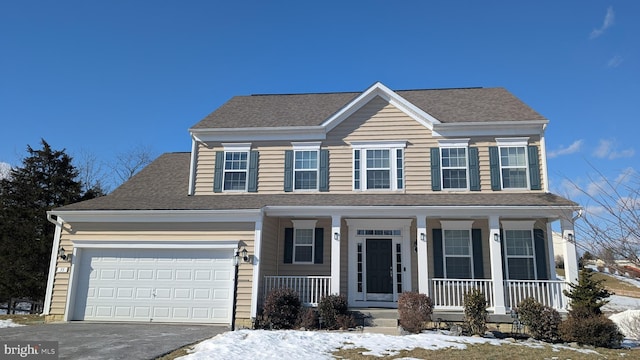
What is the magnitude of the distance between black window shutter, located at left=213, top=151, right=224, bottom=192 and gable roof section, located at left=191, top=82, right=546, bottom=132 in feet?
3.38

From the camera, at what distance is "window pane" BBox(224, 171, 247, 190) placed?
14391 mm

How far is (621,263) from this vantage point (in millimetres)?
6953

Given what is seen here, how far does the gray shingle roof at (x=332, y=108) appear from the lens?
14.2 meters

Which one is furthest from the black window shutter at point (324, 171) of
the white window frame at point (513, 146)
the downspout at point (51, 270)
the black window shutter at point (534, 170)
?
the downspout at point (51, 270)

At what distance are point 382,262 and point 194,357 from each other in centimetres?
732

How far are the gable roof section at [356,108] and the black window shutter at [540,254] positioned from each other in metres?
3.63

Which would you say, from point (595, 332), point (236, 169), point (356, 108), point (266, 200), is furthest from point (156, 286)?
point (595, 332)

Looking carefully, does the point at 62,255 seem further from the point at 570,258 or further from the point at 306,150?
the point at 570,258

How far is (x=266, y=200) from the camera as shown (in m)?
13.4

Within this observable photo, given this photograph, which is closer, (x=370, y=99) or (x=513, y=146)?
(x=513, y=146)

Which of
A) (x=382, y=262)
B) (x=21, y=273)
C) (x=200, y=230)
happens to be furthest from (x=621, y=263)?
(x=21, y=273)

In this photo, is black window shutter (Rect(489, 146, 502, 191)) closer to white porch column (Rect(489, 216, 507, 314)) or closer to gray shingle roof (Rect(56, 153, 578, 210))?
gray shingle roof (Rect(56, 153, 578, 210))

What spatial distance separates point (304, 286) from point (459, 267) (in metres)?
4.80

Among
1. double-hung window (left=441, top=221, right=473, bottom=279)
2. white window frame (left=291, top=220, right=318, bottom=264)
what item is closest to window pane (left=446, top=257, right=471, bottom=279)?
double-hung window (left=441, top=221, right=473, bottom=279)
